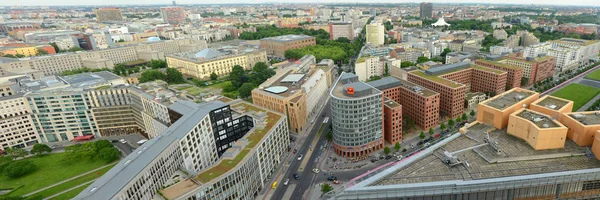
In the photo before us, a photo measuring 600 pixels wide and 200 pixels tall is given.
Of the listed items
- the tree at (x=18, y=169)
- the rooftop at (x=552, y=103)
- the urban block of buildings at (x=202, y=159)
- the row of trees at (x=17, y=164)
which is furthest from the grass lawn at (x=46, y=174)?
the rooftop at (x=552, y=103)

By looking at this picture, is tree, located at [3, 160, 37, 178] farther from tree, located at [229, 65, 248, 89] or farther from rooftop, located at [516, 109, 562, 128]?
rooftop, located at [516, 109, 562, 128]

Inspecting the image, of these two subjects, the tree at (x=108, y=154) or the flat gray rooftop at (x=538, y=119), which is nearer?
the flat gray rooftop at (x=538, y=119)

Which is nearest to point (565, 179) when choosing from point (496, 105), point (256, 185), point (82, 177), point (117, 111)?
point (496, 105)

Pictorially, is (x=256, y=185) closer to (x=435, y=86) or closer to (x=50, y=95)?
(x=435, y=86)

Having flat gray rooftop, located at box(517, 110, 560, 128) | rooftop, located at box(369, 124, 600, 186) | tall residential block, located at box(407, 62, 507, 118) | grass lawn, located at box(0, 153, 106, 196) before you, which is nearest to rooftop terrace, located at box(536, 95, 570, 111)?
flat gray rooftop, located at box(517, 110, 560, 128)

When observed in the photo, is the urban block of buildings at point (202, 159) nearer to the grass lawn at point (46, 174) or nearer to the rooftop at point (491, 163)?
the rooftop at point (491, 163)
